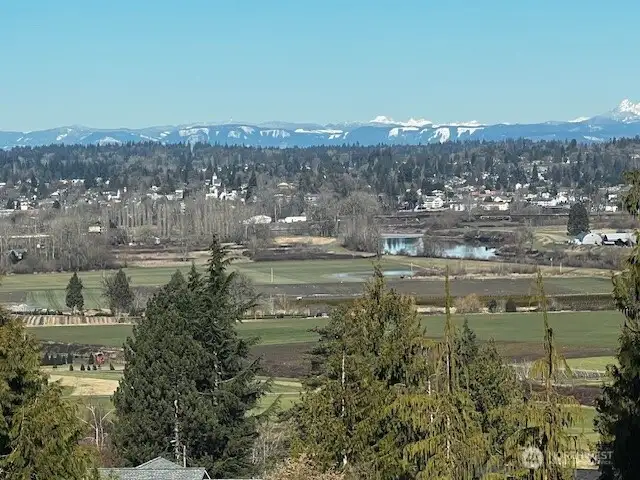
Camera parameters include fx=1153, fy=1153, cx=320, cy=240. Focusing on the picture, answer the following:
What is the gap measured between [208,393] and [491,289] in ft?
141

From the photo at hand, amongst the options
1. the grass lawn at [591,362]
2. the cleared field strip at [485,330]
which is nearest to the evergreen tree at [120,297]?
the cleared field strip at [485,330]

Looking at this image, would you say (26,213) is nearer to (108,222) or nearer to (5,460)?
(108,222)

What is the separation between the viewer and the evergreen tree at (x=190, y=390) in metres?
20.3

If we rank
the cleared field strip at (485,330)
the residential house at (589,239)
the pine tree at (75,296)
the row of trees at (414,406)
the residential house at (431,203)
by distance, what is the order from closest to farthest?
the row of trees at (414,406) < the cleared field strip at (485,330) < the pine tree at (75,296) < the residential house at (589,239) < the residential house at (431,203)

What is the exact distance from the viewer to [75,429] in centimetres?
1084

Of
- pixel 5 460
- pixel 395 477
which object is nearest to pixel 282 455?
pixel 395 477

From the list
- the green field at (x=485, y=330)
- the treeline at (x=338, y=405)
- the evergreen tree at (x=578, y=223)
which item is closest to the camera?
the treeline at (x=338, y=405)

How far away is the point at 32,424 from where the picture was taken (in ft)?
34.4

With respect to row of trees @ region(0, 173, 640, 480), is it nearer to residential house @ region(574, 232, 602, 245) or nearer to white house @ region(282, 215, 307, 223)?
residential house @ region(574, 232, 602, 245)

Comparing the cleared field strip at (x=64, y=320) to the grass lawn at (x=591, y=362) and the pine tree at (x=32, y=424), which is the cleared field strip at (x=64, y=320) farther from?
the pine tree at (x=32, y=424)

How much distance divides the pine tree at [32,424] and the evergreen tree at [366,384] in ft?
10.4

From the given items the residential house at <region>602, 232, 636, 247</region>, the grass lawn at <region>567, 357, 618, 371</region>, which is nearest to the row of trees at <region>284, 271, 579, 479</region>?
the grass lawn at <region>567, 357, 618, 371</region>

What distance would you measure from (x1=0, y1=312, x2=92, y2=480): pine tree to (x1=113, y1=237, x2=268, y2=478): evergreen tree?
29.4 ft

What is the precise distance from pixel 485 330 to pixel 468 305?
7.12m
